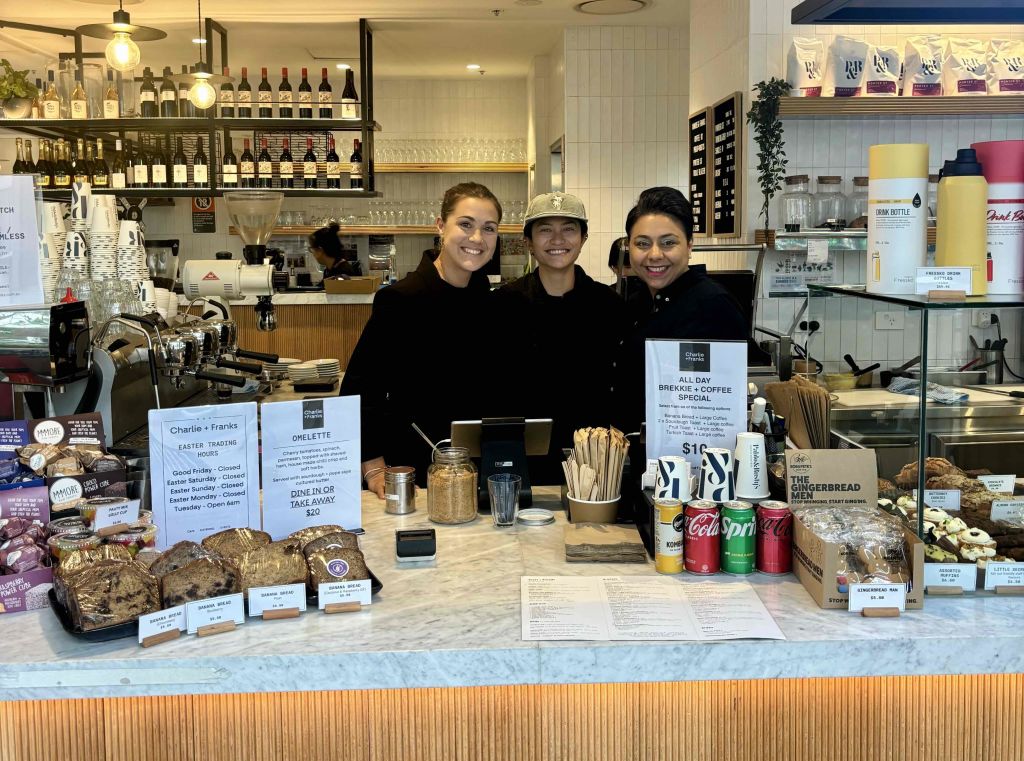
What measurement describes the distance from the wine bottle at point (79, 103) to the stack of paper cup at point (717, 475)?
7.28 m

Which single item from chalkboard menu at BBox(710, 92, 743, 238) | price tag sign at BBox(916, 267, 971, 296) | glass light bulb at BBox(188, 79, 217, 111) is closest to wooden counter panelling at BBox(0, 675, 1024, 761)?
price tag sign at BBox(916, 267, 971, 296)

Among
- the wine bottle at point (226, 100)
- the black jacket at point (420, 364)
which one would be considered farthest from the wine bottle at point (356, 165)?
the black jacket at point (420, 364)

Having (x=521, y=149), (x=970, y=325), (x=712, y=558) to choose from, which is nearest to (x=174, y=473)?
(x=712, y=558)

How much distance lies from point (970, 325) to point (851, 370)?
33 centimetres

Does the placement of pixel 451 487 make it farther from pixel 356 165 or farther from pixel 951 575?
pixel 356 165

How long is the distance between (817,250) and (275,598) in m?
3.93

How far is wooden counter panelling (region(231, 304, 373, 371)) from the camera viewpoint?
24.6 feet

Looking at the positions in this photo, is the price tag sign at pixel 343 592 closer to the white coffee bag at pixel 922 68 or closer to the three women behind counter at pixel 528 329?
the three women behind counter at pixel 528 329

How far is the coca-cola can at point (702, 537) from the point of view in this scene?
6.18 feet

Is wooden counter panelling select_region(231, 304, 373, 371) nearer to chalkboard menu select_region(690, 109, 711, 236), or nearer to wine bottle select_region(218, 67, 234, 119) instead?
wine bottle select_region(218, 67, 234, 119)

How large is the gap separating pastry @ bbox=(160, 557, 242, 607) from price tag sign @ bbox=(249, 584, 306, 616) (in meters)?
0.03

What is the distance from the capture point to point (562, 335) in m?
3.29

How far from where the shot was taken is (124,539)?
73.0 inches

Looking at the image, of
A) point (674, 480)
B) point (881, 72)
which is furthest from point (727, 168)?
point (674, 480)
